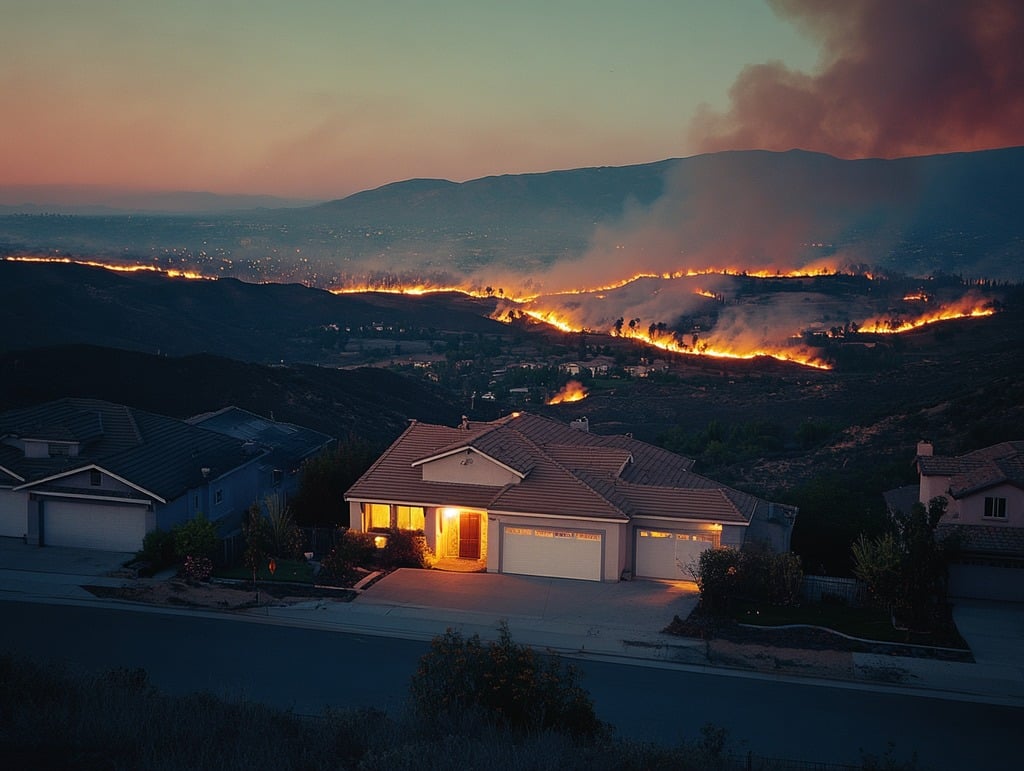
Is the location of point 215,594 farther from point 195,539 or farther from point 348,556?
point 348,556

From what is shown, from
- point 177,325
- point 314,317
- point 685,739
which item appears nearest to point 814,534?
point 685,739

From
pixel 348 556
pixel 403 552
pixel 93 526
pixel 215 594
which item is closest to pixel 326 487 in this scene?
pixel 403 552

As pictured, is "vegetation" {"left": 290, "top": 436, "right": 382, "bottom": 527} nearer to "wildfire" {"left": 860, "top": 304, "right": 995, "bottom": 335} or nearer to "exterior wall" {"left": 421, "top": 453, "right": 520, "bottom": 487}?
"exterior wall" {"left": 421, "top": 453, "right": 520, "bottom": 487}

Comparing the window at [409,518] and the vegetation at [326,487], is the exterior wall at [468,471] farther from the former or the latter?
the vegetation at [326,487]

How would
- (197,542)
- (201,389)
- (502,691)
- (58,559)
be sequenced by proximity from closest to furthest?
(502,691)
(197,542)
(58,559)
(201,389)

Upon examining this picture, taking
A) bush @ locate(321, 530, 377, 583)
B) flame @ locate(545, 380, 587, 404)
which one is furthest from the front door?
flame @ locate(545, 380, 587, 404)

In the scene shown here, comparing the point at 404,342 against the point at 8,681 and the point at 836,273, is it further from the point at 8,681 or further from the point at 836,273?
the point at 8,681
